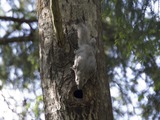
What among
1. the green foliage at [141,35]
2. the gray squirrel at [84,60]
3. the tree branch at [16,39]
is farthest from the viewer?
the tree branch at [16,39]

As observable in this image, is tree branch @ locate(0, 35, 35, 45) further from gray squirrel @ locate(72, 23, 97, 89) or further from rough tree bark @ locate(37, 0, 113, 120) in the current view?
gray squirrel @ locate(72, 23, 97, 89)

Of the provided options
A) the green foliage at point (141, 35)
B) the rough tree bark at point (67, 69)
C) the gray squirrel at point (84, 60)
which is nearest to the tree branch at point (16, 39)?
the green foliage at point (141, 35)

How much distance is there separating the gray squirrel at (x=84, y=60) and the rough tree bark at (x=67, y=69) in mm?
31

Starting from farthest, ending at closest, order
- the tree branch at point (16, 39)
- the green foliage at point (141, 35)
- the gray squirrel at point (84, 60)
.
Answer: the tree branch at point (16, 39) → the green foliage at point (141, 35) → the gray squirrel at point (84, 60)

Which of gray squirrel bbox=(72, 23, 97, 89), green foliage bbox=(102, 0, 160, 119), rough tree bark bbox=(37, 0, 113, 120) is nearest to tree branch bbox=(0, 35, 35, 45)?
green foliage bbox=(102, 0, 160, 119)

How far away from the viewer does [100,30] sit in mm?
1778

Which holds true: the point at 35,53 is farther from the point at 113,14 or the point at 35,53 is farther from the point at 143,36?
the point at 143,36

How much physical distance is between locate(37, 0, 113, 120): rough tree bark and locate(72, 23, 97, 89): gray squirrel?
3cm

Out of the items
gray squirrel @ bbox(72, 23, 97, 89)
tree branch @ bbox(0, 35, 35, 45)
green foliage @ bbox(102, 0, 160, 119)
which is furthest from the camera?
tree branch @ bbox(0, 35, 35, 45)

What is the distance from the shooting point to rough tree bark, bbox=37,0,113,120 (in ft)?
5.18

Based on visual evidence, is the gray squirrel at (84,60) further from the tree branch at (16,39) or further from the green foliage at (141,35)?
the tree branch at (16,39)

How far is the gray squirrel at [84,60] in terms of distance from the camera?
5.14 ft

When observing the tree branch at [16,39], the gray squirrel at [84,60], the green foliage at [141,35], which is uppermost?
the tree branch at [16,39]

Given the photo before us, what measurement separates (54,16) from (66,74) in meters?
0.24
